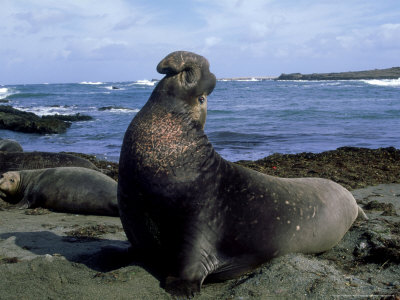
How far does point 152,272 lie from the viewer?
12.3ft

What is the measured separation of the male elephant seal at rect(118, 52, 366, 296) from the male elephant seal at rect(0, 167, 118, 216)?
3.54 metres

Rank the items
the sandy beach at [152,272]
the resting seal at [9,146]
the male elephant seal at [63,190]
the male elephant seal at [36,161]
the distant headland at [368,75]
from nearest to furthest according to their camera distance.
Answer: the sandy beach at [152,272]
the male elephant seal at [63,190]
the male elephant seal at [36,161]
the resting seal at [9,146]
the distant headland at [368,75]

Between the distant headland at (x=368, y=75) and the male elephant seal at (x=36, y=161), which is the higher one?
the distant headland at (x=368, y=75)

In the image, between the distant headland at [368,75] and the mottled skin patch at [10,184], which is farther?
the distant headland at [368,75]

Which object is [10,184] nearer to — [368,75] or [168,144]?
[168,144]

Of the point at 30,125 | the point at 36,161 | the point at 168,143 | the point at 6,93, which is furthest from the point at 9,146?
the point at 6,93

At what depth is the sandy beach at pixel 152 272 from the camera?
11.1 ft

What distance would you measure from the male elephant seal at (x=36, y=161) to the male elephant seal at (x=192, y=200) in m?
6.64

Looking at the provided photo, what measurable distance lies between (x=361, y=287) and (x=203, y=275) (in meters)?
1.23

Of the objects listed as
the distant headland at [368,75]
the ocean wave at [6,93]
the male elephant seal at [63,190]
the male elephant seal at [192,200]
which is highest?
the distant headland at [368,75]

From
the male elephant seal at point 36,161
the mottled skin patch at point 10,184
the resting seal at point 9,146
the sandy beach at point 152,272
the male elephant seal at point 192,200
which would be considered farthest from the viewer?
the resting seal at point 9,146

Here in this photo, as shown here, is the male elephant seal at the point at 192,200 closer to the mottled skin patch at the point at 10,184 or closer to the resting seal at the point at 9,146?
the mottled skin patch at the point at 10,184

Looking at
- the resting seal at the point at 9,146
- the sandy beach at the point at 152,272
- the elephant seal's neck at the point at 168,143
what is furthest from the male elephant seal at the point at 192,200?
the resting seal at the point at 9,146

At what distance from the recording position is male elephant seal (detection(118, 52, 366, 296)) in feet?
12.0
